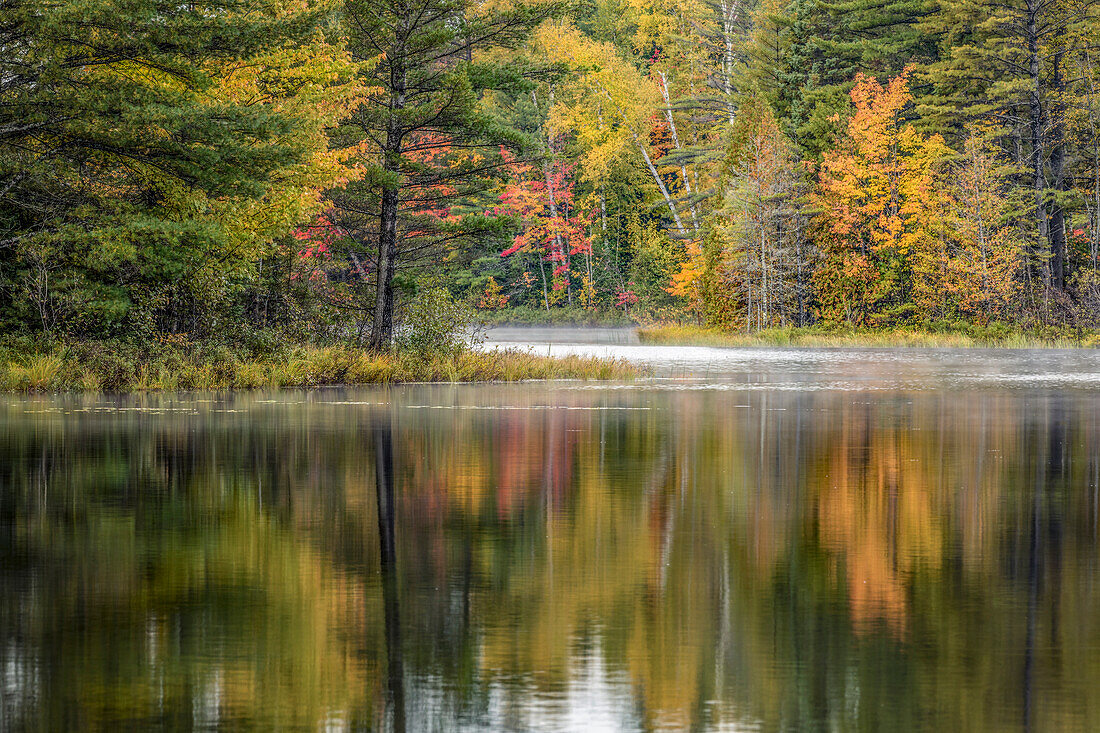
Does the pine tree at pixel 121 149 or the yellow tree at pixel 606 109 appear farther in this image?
the yellow tree at pixel 606 109

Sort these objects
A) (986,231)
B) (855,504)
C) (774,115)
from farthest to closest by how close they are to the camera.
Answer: (774,115) → (986,231) → (855,504)

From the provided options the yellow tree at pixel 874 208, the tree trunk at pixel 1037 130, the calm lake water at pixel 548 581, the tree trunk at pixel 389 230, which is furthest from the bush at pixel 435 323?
the tree trunk at pixel 1037 130

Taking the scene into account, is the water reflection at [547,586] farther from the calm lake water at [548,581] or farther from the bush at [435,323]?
the bush at [435,323]

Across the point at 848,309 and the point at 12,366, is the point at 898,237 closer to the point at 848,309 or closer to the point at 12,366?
the point at 848,309

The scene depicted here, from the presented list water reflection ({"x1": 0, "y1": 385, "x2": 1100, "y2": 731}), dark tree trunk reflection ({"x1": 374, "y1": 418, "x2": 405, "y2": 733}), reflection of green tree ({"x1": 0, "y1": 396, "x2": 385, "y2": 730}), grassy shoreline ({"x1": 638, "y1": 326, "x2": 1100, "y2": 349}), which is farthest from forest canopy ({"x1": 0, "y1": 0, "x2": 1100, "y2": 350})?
reflection of green tree ({"x1": 0, "y1": 396, "x2": 385, "y2": 730})

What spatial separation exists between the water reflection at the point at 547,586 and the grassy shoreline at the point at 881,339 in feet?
160

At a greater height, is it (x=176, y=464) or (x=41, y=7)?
(x=41, y=7)

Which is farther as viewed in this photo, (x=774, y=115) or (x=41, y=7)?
(x=774, y=115)

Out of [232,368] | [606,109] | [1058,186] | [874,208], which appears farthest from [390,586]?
[606,109]

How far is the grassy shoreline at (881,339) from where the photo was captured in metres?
66.1

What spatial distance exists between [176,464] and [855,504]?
7.99 metres

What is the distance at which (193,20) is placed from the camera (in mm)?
32094

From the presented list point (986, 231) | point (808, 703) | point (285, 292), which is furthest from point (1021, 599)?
point (986, 231)

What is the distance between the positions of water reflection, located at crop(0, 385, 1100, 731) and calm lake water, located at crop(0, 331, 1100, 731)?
0.03 meters
